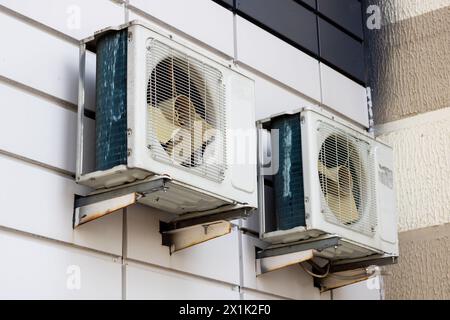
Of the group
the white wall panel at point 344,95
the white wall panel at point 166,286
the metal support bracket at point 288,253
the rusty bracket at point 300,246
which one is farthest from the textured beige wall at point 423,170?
the white wall panel at point 166,286

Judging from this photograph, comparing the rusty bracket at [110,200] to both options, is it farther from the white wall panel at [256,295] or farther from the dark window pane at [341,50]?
the dark window pane at [341,50]

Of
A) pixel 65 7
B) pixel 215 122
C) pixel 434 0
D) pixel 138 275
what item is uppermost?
pixel 434 0

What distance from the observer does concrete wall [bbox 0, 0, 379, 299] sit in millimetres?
4656

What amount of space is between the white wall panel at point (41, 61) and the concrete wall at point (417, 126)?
246 cm

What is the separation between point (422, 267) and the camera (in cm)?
660

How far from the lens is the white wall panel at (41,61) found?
484 cm

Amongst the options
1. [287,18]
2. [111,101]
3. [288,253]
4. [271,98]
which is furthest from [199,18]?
[288,253]

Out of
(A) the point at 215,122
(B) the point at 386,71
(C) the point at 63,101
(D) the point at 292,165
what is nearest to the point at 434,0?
(B) the point at 386,71

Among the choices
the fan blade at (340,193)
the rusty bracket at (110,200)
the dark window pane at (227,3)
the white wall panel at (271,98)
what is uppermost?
the dark window pane at (227,3)

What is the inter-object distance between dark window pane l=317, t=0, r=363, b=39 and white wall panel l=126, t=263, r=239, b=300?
2233 millimetres

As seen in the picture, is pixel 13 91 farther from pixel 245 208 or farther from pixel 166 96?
pixel 245 208

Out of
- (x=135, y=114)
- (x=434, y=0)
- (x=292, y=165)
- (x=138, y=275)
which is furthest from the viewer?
(x=434, y=0)

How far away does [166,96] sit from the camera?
16.1 feet

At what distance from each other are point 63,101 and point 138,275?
857 millimetres
